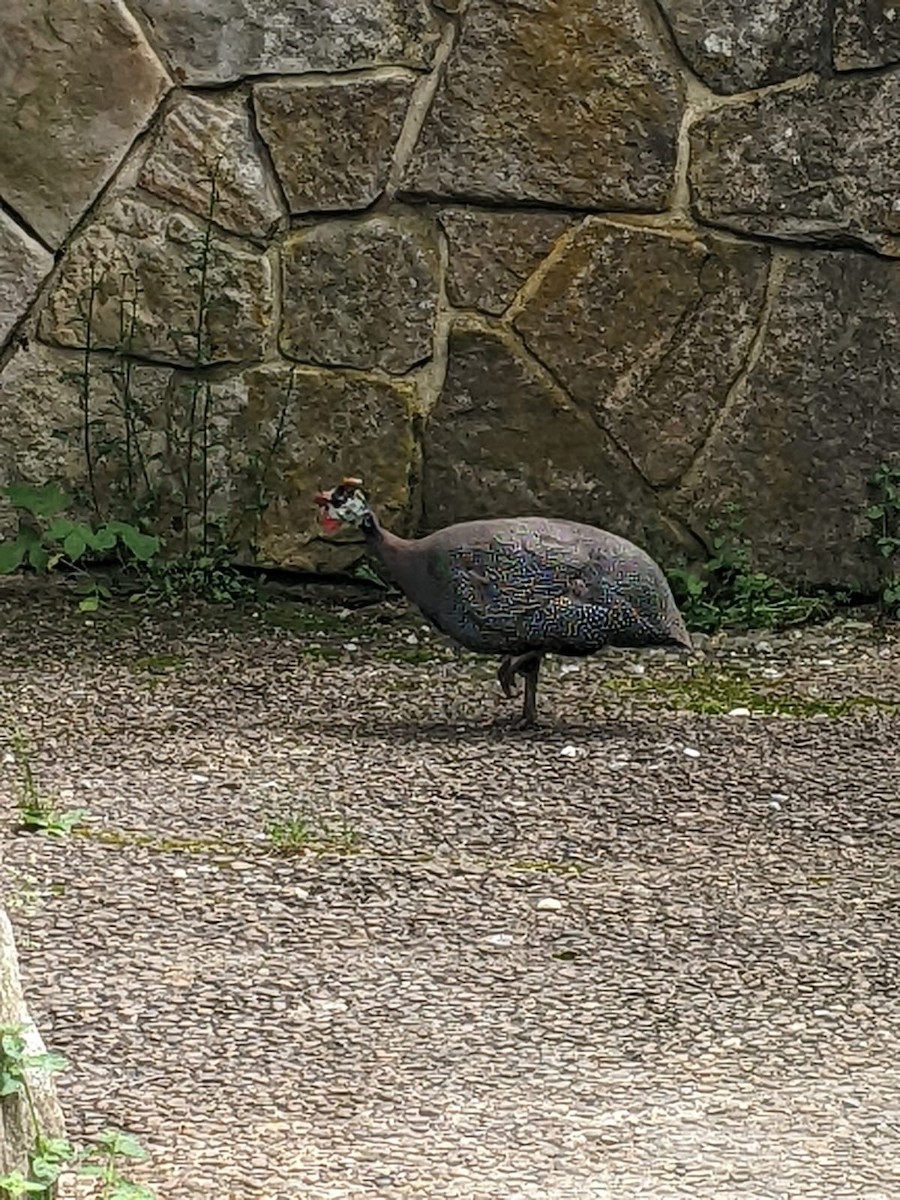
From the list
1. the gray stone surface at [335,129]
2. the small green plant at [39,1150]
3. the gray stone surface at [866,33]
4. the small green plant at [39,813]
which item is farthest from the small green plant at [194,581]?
the small green plant at [39,1150]

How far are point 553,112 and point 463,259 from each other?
0.40 meters

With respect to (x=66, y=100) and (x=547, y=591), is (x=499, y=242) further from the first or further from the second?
(x=547, y=591)

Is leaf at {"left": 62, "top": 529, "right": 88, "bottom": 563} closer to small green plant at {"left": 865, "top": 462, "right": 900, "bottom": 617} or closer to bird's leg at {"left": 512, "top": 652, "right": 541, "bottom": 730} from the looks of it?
bird's leg at {"left": 512, "top": 652, "right": 541, "bottom": 730}

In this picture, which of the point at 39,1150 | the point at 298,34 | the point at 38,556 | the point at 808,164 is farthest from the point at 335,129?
the point at 39,1150

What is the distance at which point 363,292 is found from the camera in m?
5.45

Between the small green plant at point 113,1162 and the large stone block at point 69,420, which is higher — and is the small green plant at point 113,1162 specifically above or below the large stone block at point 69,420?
below

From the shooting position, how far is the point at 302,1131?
8.78 feet

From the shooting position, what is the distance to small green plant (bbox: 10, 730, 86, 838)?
12.4 ft

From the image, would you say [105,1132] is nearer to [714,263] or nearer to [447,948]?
[447,948]

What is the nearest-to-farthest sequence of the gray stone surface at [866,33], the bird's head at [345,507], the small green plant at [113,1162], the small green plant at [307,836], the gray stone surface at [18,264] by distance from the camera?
the small green plant at [113,1162]
the small green plant at [307,836]
the bird's head at [345,507]
the gray stone surface at [866,33]
the gray stone surface at [18,264]

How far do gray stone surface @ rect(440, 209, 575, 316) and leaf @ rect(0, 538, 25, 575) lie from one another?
48.7 inches

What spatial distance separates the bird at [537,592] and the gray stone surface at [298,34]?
1449 mm

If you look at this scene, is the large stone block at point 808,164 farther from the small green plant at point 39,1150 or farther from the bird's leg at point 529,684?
the small green plant at point 39,1150

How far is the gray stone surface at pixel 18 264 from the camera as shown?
5.49m
